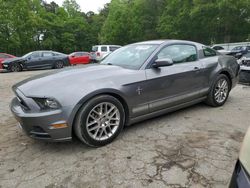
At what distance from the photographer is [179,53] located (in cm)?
416

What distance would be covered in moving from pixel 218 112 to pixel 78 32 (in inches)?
1526

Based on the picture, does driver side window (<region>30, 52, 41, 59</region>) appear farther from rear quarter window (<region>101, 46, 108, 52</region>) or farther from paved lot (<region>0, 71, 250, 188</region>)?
paved lot (<region>0, 71, 250, 188</region>)

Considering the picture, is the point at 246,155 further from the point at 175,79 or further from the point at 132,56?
the point at 132,56

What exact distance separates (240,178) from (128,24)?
37857mm

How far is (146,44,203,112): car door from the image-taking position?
3.59 m

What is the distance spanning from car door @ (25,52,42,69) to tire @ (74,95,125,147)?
1296 centimetres

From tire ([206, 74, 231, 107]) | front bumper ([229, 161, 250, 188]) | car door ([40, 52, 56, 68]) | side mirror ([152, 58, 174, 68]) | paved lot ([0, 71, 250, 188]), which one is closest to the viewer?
front bumper ([229, 161, 250, 188])

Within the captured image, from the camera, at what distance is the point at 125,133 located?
11.8 ft

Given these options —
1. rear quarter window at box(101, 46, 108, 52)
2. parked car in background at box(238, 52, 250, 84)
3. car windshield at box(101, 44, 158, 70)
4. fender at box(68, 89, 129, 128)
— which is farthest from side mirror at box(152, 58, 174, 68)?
rear quarter window at box(101, 46, 108, 52)

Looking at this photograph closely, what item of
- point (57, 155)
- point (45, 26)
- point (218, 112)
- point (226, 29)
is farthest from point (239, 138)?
point (45, 26)

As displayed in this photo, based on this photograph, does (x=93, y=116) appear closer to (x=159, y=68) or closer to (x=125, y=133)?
(x=125, y=133)

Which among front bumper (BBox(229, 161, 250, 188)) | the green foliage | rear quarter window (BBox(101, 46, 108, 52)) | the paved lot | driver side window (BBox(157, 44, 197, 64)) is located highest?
the green foliage

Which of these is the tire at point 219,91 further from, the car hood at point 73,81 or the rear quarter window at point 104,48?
the rear quarter window at point 104,48

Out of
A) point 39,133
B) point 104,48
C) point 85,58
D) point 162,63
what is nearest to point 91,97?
point 39,133
